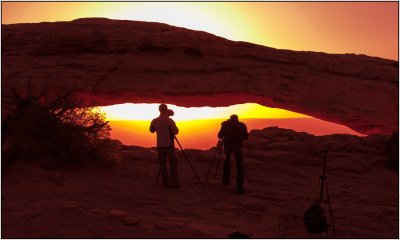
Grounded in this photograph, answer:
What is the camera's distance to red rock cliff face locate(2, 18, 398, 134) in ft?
45.8

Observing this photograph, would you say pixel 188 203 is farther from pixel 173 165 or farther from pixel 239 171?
pixel 239 171

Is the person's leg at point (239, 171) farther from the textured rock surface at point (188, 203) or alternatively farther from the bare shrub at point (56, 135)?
the bare shrub at point (56, 135)

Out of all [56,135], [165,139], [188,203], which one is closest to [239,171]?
[188,203]

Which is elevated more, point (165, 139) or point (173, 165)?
point (165, 139)

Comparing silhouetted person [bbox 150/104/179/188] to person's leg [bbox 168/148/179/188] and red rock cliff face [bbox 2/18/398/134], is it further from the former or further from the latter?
red rock cliff face [bbox 2/18/398/134]

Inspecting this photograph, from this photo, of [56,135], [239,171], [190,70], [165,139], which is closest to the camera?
[239,171]

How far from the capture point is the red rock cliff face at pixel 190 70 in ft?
45.8

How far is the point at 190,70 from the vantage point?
1450 centimetres

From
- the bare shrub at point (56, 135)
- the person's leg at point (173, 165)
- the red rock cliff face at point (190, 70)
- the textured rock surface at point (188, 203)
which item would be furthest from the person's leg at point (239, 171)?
the red rock cliff face at point (190, 70)

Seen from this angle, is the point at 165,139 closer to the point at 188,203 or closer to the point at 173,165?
the point at 173,165

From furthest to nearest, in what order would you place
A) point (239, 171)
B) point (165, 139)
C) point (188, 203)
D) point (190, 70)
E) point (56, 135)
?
point (190, 70), point (56, 135), point (165, 139), point (239, 171), point (188, 203)

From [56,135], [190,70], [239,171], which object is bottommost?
[239,171]

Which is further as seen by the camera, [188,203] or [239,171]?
[239,171]

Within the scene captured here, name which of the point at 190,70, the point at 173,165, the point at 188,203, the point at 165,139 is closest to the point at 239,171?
the point at 173,165
